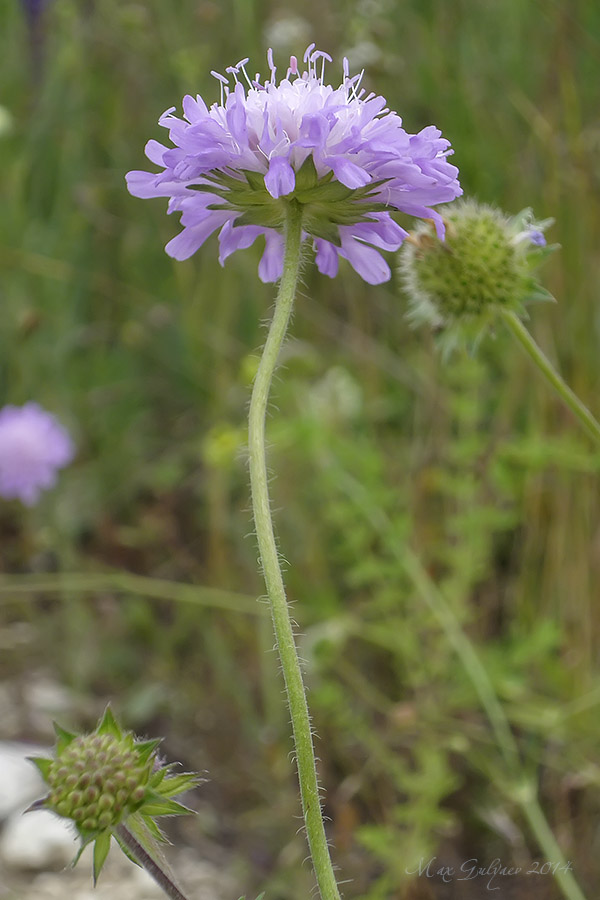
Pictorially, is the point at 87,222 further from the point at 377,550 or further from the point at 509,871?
the point at 509,871

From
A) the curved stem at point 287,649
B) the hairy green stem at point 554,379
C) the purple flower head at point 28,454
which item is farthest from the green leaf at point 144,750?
the purple flower head at point 28,454

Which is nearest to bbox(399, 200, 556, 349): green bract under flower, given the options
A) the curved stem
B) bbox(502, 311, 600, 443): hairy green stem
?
bbox(502, 311, 600, 443): hairy green stem

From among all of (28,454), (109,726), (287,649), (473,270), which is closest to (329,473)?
(28,454)

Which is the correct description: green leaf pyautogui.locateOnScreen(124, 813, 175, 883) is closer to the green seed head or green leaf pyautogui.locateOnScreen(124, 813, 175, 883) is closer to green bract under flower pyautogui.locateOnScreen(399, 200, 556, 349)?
the green seed head

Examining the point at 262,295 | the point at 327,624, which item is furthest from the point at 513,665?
the point at 262,295

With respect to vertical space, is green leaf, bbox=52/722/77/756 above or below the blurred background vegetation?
below

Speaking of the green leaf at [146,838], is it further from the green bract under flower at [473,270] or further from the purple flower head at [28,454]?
the purple flower head at [28,454]

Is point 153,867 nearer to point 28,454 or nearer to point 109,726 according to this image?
point 109,726
